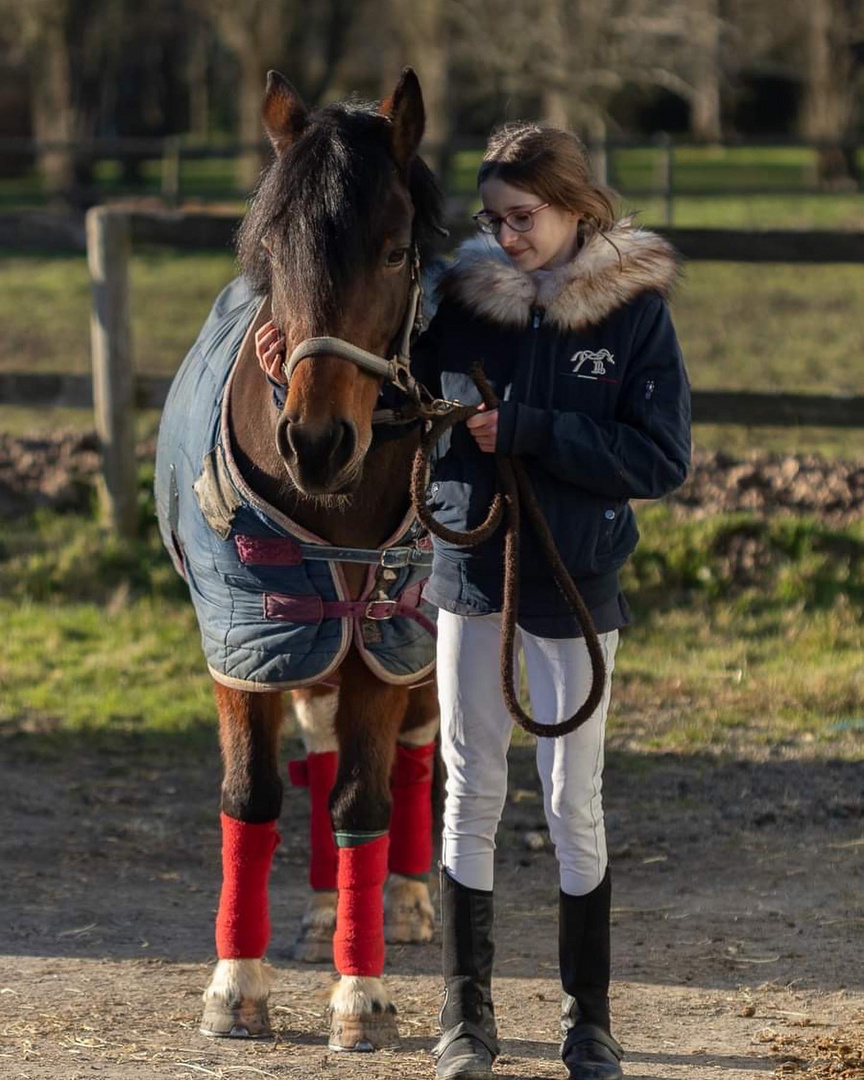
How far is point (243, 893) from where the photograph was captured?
11.7 ft

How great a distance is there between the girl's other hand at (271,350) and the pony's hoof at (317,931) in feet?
4.91

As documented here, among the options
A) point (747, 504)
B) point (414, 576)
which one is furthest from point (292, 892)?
point (747, 504)

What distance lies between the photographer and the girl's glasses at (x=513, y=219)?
303 cm

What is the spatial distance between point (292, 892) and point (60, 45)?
22.7 m

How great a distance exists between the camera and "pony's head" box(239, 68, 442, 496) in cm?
291

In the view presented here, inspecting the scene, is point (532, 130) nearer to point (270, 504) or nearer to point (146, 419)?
point (270, 504)

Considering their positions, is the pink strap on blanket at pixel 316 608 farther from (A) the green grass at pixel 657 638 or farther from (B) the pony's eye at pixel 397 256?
(A) the green grass at pixel 657 638

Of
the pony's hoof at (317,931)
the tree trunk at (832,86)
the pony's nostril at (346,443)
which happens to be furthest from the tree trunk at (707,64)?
the pony's nostril at (346,443)

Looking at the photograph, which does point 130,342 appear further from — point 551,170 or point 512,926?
point 551,170

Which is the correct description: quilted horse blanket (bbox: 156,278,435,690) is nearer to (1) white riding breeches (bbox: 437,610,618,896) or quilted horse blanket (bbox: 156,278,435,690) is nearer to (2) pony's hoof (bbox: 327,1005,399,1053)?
(1) white riding breeches (bbox: 437,610,618,896)

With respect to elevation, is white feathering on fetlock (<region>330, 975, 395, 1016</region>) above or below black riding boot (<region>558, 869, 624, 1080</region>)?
below

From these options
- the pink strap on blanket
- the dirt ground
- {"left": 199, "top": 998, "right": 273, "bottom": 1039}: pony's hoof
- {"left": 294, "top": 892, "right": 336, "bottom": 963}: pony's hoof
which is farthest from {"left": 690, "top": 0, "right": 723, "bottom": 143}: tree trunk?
{"left": 199, "top": 998, "right": 273, "bottom": 1039}: pony's hoof

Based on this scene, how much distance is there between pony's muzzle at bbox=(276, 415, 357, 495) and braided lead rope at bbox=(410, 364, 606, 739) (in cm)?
23

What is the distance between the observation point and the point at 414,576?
3.59 m
